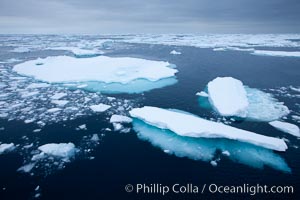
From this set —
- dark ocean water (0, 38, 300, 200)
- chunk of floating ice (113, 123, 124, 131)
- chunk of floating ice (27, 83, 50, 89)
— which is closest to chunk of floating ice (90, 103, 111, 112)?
dark ocean water (0, 38, 300, 200)

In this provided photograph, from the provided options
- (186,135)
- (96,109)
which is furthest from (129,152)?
(96,109)

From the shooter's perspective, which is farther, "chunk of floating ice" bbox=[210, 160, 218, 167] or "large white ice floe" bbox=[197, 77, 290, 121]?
"large white ice floe" bbox=[197, 77, 290, 121]

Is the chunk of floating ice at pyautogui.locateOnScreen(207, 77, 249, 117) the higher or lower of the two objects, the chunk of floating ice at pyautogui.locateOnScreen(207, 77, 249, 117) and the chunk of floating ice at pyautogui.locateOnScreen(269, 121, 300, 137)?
the higher

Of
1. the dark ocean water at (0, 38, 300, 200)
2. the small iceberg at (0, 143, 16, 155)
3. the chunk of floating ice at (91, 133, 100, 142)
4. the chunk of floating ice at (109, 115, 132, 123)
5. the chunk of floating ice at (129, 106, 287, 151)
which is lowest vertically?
the dark ocean water at (0, 38, 300, 200)

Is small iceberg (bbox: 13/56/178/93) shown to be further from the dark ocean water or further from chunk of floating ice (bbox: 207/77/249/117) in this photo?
the dark ocean water

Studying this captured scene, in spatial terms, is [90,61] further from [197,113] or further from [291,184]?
[291,184]

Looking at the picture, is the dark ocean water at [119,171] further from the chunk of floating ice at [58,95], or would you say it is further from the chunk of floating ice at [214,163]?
the chunk of floating ice at [58,95]

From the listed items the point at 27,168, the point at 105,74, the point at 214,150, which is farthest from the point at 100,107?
the point at 105,74
